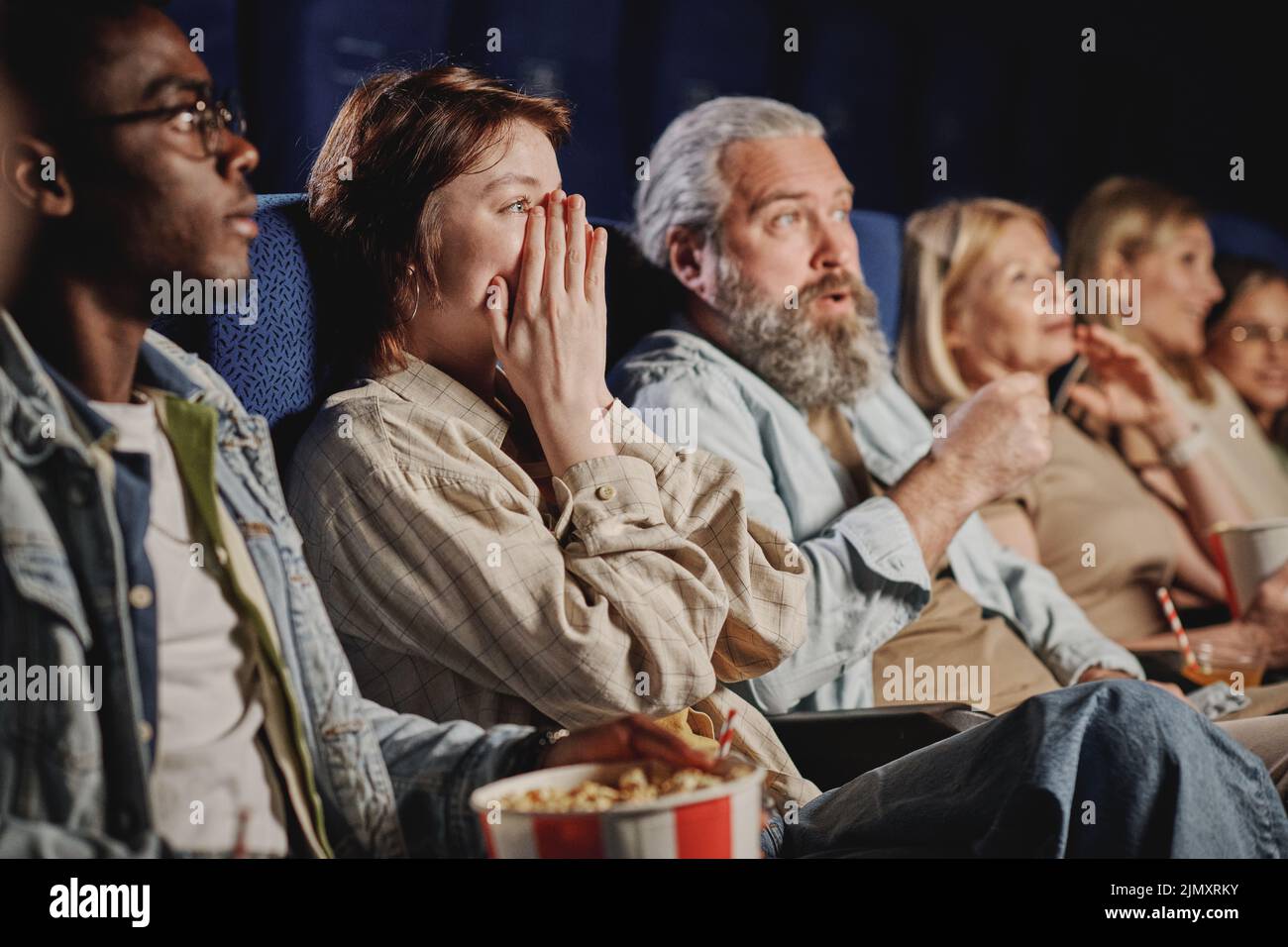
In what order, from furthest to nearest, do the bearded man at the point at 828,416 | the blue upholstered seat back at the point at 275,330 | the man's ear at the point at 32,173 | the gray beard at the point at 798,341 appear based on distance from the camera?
the gray beard at the point at 798,341, the bearded man at the point at 828,416, the blue upholstered seat back at the point at 275,330, the man's ear at the point at 32,173

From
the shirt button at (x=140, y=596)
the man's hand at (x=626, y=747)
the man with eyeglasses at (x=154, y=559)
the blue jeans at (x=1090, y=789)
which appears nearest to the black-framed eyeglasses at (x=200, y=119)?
the man with eyeglasses at (x=154, y=559)

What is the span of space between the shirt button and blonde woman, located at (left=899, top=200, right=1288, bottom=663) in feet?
4.37

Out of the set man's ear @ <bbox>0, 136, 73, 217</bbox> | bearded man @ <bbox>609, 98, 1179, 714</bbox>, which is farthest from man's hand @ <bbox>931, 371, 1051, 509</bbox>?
man's ear @ <bbox>0, 136, 73, 217</bbox>

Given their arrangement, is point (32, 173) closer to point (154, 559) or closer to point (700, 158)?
point (154, 559)

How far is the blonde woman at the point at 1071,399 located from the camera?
2.04 metres

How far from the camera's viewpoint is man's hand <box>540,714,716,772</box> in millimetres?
1016

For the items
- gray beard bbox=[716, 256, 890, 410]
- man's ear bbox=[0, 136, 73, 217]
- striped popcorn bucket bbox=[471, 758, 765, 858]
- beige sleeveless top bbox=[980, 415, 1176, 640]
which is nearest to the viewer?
striped popcorn bucket bbox=[471, 758, 765, 858]

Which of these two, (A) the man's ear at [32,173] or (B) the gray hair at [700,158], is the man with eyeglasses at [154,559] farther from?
(B) the gray hair at [700,158]

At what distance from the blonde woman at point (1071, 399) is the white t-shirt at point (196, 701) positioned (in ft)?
4.16

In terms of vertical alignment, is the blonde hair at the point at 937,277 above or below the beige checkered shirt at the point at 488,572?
above

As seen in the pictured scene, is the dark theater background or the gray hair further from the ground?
the dark theater background

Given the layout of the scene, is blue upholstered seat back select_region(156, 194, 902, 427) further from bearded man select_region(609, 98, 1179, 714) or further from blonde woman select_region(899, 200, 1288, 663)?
blonde woman select_region(899, 200, 1288, 663)

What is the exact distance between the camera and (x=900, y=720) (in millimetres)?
1405
